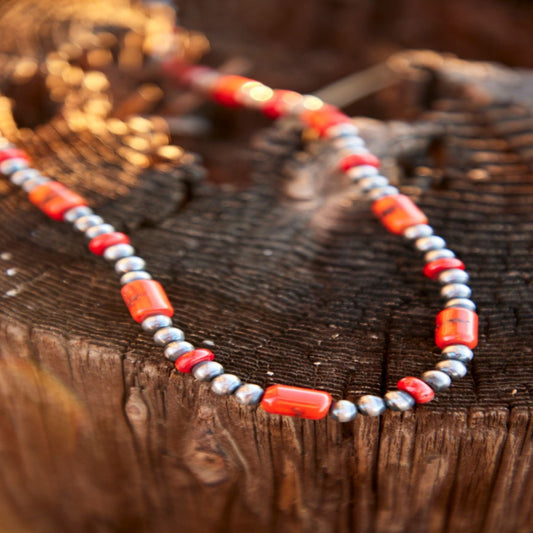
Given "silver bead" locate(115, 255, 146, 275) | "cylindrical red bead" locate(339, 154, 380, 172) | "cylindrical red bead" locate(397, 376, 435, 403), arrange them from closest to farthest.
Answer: "cylindrical red bead" locate(397, 376, 435, 403) → "silver bead" locate(115, 255, 146, 275) → "cylindrical red bead" locate(339, 154, 380, 172)

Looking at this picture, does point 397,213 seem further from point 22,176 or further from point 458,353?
point 22,176

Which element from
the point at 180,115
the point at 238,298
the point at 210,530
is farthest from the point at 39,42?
the point at 210,530

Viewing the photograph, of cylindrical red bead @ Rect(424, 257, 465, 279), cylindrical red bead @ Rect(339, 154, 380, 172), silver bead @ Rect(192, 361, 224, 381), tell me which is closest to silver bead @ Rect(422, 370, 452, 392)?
cylindrical red bead @ Rect(424, 257, 465, 279)

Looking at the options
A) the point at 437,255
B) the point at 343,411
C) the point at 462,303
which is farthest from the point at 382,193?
the point at 343,411

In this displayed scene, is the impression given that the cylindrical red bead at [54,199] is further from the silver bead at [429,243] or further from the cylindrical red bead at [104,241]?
the silver bead at [429,243]

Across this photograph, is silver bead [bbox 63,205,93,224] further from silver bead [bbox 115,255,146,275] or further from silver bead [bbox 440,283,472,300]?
silver bead [bbox 440,283,472,300]

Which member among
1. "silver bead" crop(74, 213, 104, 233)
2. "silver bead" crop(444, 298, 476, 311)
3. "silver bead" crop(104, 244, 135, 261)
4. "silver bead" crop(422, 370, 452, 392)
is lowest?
"silver bead" crop(422, 370, 452, 392)

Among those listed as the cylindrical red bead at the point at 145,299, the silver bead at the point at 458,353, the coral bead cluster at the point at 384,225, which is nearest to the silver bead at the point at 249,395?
the coral bead cluster at the point at 384,225
